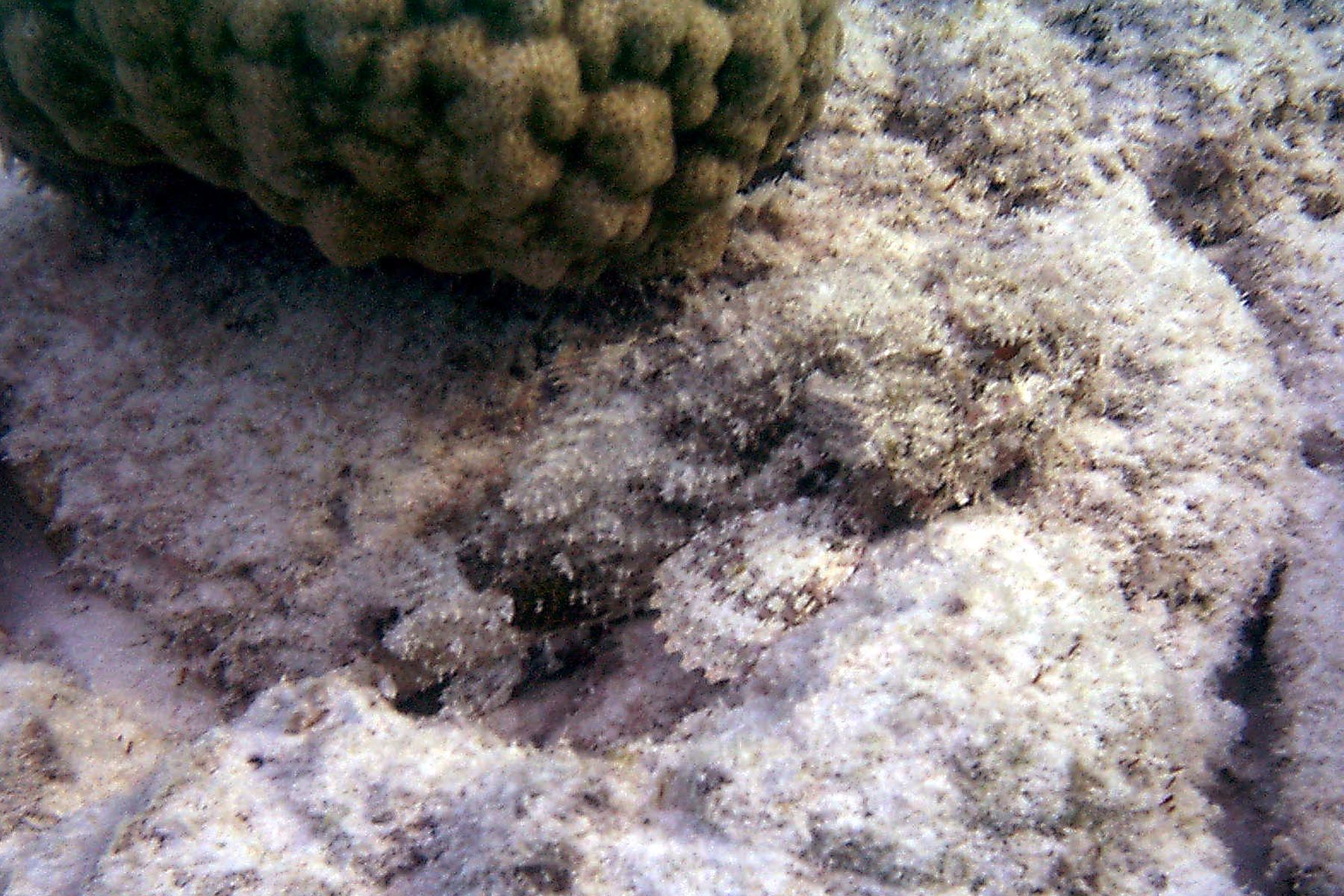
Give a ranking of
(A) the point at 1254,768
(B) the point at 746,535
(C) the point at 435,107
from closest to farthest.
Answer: (C) the point at 435,107, (A) the point at 1254,768, (B) the point at 746,535

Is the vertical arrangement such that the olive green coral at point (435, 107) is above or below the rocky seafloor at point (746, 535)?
above

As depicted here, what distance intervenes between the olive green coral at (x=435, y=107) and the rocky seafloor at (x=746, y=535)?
50 centimetres

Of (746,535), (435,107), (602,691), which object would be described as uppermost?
(435,107)

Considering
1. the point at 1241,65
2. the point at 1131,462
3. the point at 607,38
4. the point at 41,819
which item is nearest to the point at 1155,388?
the point at 1131,462

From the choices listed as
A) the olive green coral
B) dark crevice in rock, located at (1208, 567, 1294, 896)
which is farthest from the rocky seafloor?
the olive green coral

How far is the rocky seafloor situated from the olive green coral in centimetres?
50

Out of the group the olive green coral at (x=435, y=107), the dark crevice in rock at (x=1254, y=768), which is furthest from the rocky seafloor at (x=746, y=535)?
Result: the olive green coral at (x=435, y=107)

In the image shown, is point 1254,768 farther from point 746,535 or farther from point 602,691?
point 602,691

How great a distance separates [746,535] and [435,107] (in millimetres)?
1731

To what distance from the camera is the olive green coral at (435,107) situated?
2.27 meters

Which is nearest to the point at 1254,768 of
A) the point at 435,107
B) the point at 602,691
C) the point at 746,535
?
the point at 746,535

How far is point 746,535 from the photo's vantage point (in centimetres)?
267

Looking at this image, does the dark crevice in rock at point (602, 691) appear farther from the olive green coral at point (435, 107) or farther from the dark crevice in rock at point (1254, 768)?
the dark crevice in rock at point (1254, 768)

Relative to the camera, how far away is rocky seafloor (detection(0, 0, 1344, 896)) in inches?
80.2
